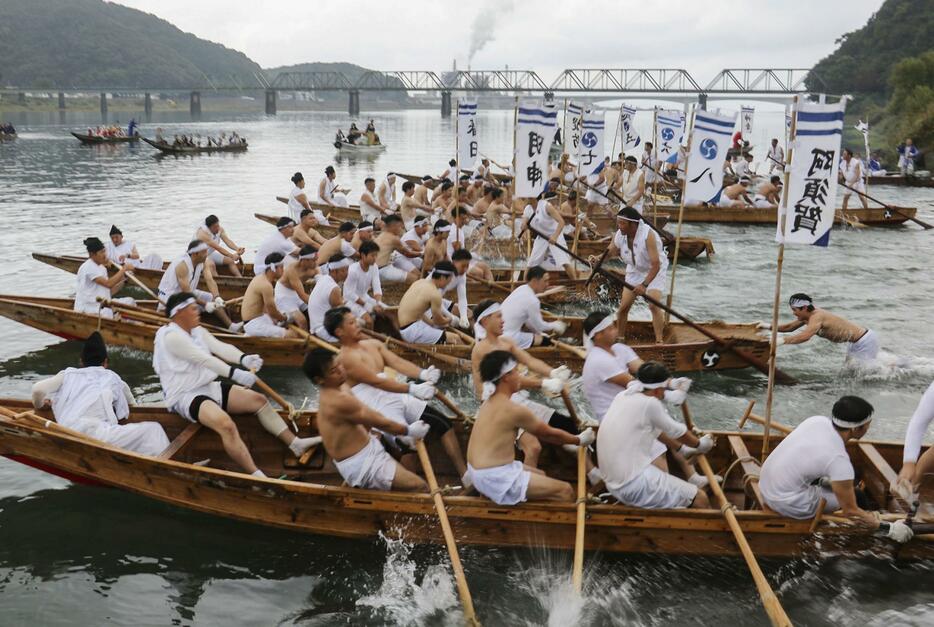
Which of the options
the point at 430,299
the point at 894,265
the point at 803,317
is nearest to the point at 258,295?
the point at 430,299

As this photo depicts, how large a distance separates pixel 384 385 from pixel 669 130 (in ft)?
71.8

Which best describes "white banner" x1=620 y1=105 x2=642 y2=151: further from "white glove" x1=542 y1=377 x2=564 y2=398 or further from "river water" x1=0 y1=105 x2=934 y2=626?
"white glove" x1=542 y1=377 x2=564 y2=398

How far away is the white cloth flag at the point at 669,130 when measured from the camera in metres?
26.8

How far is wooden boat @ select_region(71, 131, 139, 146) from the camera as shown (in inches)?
2414

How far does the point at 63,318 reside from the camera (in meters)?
13.8

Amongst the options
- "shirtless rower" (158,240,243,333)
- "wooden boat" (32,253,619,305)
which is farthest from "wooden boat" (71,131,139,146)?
"shirtless rower" (158,240,243,333)

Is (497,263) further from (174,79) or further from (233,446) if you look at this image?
(174,79)

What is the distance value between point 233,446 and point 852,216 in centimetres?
2518

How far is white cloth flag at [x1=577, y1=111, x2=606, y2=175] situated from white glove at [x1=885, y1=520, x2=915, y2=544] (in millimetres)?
17944

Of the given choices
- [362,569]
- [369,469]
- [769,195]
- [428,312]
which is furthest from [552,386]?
[769,195]

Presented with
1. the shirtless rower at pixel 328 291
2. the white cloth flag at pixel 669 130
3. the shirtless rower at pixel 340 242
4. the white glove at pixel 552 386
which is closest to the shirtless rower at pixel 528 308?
the shirtless rower at pixel 328 291

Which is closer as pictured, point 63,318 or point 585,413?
point 585,413

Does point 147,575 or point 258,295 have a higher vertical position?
point 258,295

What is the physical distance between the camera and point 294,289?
1352 cm
